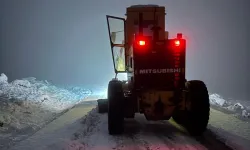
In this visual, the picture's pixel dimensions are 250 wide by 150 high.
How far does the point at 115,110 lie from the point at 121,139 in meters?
0.89

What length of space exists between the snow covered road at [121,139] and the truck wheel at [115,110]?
0.29 meters

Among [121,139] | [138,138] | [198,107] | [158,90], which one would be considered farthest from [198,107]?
[121,139]

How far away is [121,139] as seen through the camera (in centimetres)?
836

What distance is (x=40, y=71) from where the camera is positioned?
99.9 m

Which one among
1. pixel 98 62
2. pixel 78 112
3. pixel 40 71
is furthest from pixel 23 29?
pixel 78 112

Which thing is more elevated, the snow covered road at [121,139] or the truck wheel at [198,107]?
the truck wheel at [198,107]

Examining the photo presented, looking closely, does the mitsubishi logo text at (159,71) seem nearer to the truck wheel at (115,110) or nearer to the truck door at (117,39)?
the truck wheel at (115,110)

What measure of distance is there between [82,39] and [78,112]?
149397 millimetres

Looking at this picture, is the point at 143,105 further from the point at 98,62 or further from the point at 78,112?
the point at 98,62

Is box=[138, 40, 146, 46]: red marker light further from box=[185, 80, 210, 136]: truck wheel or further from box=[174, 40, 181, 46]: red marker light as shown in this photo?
box=[185, 80, 210, 136]: truck wheel

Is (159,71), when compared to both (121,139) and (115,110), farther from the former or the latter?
(121,139)

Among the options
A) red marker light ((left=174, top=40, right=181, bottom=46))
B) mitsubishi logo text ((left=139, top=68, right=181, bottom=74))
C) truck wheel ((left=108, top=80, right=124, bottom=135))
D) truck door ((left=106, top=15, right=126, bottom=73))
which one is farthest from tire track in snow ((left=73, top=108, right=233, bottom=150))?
red marker light ((left=174, top=40, right=181, bottom=46))

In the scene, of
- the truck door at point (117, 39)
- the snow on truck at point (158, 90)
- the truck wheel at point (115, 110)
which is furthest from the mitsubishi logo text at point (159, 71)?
the truck door at point (117, 39)

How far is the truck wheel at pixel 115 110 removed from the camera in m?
8.74
